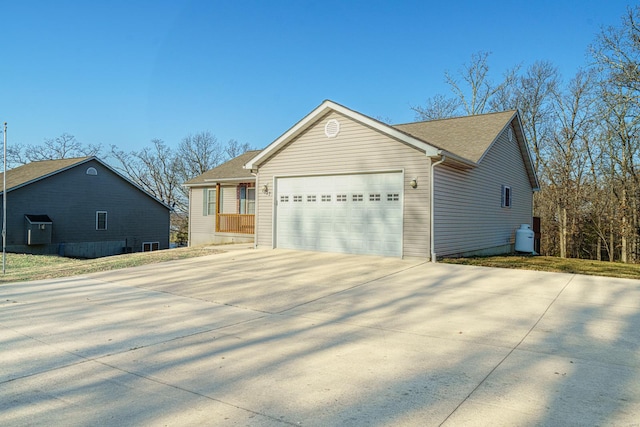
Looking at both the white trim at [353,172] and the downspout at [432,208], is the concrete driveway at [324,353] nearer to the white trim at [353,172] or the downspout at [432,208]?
the downspout at [432,208]

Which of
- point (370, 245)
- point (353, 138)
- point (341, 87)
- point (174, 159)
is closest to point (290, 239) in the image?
point (370, 245)

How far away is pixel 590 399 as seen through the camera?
324cm

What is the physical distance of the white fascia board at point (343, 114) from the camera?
35.7ft

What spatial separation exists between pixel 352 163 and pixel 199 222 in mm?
11970

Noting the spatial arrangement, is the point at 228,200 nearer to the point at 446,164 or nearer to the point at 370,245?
the point at 370,245

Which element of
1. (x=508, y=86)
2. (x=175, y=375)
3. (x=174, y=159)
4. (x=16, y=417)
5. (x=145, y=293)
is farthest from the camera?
(x=174, y=159)

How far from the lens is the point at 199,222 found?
2153 centimetres

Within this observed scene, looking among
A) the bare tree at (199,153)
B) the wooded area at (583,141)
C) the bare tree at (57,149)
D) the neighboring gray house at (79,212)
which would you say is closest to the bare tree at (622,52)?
the wooded area at (583,141)

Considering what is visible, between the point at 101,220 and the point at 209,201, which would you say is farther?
the point at 101,220

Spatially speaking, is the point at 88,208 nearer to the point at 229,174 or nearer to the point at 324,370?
the point at 229,174

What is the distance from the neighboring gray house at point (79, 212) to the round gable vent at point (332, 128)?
1837 centimetres

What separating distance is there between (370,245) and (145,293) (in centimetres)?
626

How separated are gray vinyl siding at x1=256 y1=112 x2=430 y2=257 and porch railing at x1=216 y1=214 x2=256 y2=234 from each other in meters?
4.26

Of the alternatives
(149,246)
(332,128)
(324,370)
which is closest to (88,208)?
(149,246)
